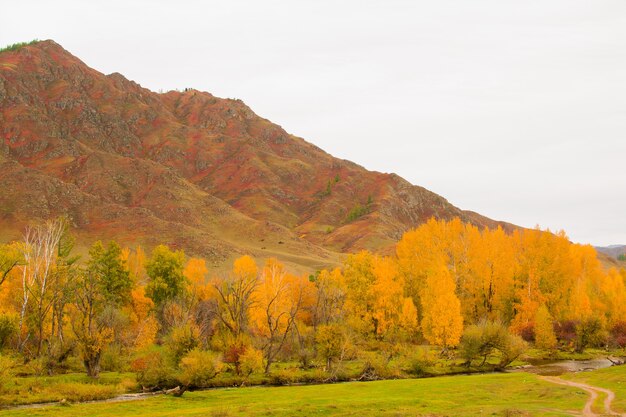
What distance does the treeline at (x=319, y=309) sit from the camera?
56.6 metres

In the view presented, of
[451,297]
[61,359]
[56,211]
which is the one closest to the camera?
[61,359]

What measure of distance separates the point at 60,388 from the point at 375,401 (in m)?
28.6

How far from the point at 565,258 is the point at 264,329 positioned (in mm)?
49001

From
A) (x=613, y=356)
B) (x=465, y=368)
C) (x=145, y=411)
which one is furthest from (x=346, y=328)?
(x=613, y=356)

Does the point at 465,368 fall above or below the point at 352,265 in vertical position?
below

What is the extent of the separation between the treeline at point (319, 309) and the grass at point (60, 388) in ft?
7.20

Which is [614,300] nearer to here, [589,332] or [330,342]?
[589,332]

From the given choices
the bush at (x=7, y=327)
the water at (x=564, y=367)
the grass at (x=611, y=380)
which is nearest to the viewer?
the grass at (x=611, y=380)

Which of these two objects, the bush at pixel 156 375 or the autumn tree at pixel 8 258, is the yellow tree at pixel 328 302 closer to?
the bush at pixel 156 375

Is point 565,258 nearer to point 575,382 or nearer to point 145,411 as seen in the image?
Result: point 575,382

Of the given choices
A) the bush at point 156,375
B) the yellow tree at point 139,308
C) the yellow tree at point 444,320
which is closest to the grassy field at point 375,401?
the bush at point 156,375

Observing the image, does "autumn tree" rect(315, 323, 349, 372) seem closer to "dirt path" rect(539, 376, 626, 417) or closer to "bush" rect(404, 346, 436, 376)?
"bush" rect(404, 346, 436, 376)

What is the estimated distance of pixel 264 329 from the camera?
72188 millimetres

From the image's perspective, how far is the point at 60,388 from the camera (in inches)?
1811
